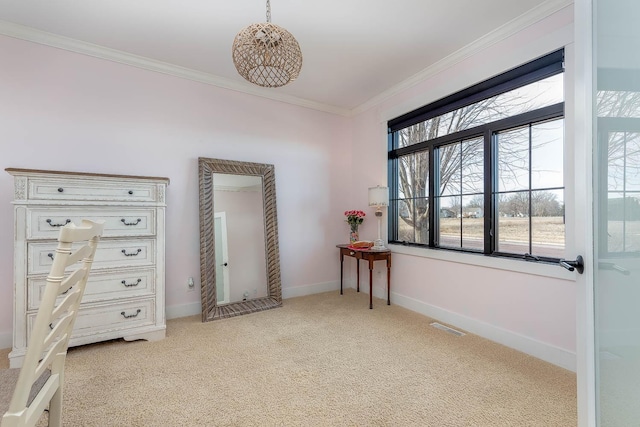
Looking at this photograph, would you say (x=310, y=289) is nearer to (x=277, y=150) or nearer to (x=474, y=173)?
(x=277, y=150)

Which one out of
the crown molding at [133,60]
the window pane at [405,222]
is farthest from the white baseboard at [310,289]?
the crown molding at [133,60]

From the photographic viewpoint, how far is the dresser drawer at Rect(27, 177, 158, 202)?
2104mm

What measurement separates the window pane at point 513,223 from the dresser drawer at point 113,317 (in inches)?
123

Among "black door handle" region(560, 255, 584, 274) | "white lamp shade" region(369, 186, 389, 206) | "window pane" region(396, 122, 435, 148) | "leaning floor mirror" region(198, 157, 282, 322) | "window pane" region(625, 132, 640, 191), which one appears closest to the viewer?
"window pane" region(625, 132, 640, 191)

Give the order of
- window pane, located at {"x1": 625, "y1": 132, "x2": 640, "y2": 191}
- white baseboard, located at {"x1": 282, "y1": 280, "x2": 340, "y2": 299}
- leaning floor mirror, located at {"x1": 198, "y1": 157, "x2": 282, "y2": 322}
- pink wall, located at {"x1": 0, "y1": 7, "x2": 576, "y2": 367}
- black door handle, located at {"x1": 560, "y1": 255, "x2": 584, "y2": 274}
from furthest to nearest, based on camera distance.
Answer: white baseboard, located at {"x1": 282, "y1": 280, "x2": 340, "y2": 299}
leaning floor mirror, located at {"x1": 198, "y1": 157, "x2": 282, "y2": 322}
pink wall, located at {"x1": 0, "y1": 7, "x2": 576, "y2": 367}
black door handle, located at {"x1": 560, "y1": 255, "x2": 584, "y2": 274}
window pane, located at {"x1": 625, "y1": 132, "x2": 640, "y2": 191}

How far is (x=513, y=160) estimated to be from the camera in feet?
8.32

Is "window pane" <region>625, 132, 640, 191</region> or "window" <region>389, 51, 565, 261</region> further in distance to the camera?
"window" <region>389, 51, 565, 261</region>

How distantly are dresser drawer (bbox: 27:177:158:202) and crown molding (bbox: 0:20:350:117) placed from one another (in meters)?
1.35

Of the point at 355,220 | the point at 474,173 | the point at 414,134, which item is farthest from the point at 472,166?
the point at 355,220

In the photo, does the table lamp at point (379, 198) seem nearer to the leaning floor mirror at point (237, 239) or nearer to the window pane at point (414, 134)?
the window pane at point (414, 134)

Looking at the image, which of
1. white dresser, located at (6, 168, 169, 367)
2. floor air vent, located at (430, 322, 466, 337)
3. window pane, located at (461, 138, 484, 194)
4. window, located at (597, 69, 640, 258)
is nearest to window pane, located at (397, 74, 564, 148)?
window pane, located at (461, 138, 484, 194)

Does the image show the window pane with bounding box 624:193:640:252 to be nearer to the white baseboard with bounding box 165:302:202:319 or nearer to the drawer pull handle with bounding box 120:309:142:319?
the drawer pull handle with bounding box 120:309:142:319

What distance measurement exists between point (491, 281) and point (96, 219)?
3.32m

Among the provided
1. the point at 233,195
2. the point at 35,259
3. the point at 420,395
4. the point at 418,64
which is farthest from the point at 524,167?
the point at 35,259
